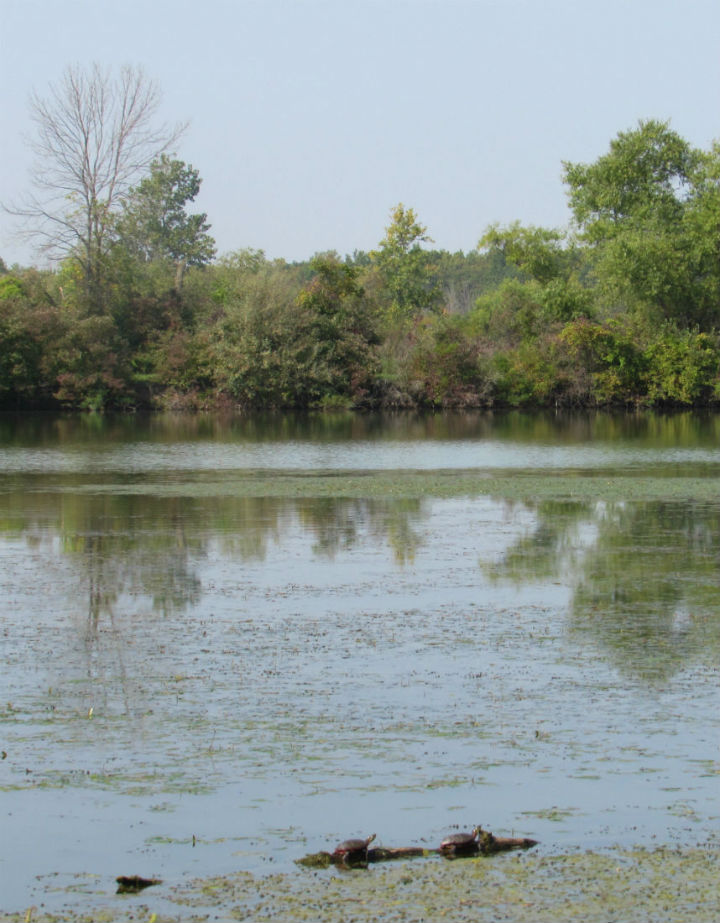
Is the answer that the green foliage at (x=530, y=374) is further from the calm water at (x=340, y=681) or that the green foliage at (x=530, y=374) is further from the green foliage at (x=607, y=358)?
the calm water at (x=340, y=681)

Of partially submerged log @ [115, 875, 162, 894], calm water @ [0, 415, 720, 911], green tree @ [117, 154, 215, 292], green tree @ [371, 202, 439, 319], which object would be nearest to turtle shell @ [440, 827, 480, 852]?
calm water @ [0, 415, 720, 911]

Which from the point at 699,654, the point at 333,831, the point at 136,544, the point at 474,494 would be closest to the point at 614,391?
the point at 474,494

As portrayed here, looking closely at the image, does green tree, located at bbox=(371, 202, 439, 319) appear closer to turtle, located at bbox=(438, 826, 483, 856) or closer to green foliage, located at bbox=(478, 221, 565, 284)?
green foliage, located at bbox=(478, 221, 565, 284)

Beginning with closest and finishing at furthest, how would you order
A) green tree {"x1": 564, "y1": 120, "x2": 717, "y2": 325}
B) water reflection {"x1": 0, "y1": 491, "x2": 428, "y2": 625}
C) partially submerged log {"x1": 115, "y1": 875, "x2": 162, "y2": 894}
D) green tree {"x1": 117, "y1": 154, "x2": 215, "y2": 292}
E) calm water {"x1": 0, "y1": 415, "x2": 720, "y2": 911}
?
1. partially submerged log {"x1": 115, "y1": 875, "x2": 162, "y2": 894}
2. calm water {"x1": 0, "y1": 415, "x2": 720, "y2": 911}
3. water reflection {"x1": 0, "y1": 491, "x2": 428, "y2": 625}
4. green tree {"x1": 564, "y1": 120, "x2": 717, "y2": 325}
5. green tree {"x1": 117, "y1": 154, "x2": 215, "y2": 292}

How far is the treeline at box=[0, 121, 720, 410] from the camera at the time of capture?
59.2 metres

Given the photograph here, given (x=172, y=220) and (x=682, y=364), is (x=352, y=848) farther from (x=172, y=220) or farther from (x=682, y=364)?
(x=172, y=220)

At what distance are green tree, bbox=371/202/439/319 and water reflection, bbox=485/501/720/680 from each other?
73081mm

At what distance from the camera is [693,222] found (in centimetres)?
5866

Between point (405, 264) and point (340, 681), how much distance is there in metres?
86.7

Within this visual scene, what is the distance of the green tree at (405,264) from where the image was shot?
3701 inches

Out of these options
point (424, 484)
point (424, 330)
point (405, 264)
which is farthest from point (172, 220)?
point (424, 484)

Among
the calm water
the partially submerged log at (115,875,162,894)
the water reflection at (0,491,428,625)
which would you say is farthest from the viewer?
the water reflection at (0,491,428,625)

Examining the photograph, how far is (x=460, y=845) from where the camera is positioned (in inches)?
244

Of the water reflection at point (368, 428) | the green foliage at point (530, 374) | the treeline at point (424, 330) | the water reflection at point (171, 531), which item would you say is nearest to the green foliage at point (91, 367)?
the treeline at point (424, 330)
